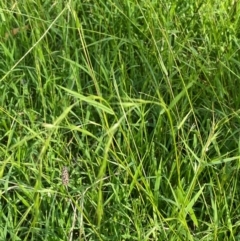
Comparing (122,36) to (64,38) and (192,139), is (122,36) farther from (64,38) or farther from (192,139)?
(192,139)

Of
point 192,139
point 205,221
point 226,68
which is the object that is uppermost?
point 226,68

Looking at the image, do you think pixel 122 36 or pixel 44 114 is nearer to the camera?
pixel 44 114

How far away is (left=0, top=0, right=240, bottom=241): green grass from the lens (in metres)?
1.44

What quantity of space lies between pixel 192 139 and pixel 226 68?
10.7 inches

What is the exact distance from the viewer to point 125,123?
64.5 inches

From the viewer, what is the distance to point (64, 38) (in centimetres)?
188

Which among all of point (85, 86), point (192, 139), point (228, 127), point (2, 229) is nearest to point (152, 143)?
point (192, 139)

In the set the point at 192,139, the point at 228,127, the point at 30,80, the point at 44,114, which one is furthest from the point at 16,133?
the point at 228,127

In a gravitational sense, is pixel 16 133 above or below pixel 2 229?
above

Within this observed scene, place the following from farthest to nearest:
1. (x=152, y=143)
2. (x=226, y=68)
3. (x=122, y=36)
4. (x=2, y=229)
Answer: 1. (x=122, y=36)
2. (x=226, y=68)
3. (x=152, y=143)
4. (x=2, y=229)

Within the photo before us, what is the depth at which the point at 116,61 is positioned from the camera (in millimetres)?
1845

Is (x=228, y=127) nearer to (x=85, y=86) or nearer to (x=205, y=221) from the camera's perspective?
(x=205, y=221)

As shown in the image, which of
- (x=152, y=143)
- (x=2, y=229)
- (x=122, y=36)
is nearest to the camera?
(x=2, y=229)

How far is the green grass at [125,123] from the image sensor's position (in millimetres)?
1440
